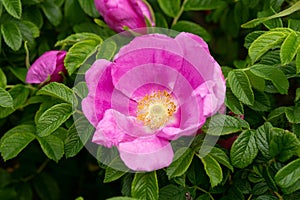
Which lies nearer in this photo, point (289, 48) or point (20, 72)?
point (289, 48)

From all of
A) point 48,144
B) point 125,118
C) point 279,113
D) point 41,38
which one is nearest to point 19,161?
point 41,38

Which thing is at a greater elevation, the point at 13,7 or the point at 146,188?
the point at 13,7

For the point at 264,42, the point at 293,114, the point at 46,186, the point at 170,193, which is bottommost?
the point at 46,186

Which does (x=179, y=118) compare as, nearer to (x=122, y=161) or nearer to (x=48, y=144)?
(x=122, y=161)

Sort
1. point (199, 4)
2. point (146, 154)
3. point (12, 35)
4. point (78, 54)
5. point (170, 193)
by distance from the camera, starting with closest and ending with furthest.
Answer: point (146, 154)
point (170, 193)
point (78, 54)
point (12, 35)
point (199, 4)

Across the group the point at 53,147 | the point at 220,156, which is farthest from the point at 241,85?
the point at 53,147

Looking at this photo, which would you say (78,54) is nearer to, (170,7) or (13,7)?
(13,7)

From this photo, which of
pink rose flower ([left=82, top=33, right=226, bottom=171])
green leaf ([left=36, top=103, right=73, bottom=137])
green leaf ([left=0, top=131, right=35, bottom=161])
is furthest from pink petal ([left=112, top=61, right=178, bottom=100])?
green leaf ([left=0, top=131, right=35, bottom=161])

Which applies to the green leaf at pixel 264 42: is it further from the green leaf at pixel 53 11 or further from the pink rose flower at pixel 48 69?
the green leaf at pixel 53 11

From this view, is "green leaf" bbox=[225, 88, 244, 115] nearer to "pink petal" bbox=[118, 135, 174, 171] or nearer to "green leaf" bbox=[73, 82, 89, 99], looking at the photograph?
"pink petal" bbox=[118, 135, 174, 171]
